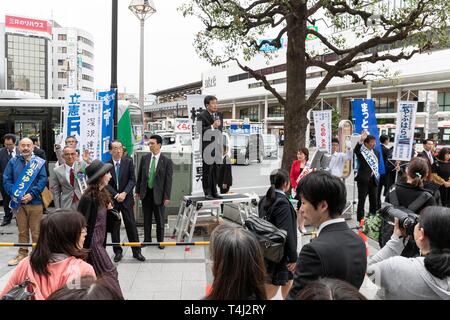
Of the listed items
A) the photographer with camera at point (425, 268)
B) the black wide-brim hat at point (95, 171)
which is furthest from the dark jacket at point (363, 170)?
the photographer with camera at point (425, 268)

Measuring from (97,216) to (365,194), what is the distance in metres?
6.34

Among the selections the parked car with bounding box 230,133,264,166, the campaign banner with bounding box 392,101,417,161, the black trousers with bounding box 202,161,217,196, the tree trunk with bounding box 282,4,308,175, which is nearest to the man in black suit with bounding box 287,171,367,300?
the black trousers with bounding box 202,161,217,196

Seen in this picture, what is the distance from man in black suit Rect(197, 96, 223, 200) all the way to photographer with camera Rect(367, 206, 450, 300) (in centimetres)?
449

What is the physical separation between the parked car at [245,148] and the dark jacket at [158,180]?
17.8 metres

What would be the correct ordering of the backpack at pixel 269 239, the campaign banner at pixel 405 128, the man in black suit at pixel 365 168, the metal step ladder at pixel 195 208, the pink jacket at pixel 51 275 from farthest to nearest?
the campaign banner at pixel 405 128, the man in black suit at pixel 365 168, the metal step ladder at pixel 195 208, the backpack at pixel 269 239, the pink jacket at pixel 51 275

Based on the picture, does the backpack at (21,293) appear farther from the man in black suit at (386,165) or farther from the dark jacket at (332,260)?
the man in black suit at (386,165)

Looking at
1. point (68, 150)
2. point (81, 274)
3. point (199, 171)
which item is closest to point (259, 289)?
point (81, 274)

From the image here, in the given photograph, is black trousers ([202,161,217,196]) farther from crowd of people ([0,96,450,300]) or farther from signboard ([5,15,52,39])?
signboard ([5,15,52,39])

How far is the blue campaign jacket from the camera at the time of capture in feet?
18.7

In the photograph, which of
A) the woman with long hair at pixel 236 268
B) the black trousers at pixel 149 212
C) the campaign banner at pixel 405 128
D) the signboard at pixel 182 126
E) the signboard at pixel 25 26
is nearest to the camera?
the woman with long hair at pixel 236 268

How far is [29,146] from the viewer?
19.5ft

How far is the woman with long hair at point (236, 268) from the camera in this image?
68.6 inches

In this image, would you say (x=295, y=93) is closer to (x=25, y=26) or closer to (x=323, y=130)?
(x=323, y=130)
